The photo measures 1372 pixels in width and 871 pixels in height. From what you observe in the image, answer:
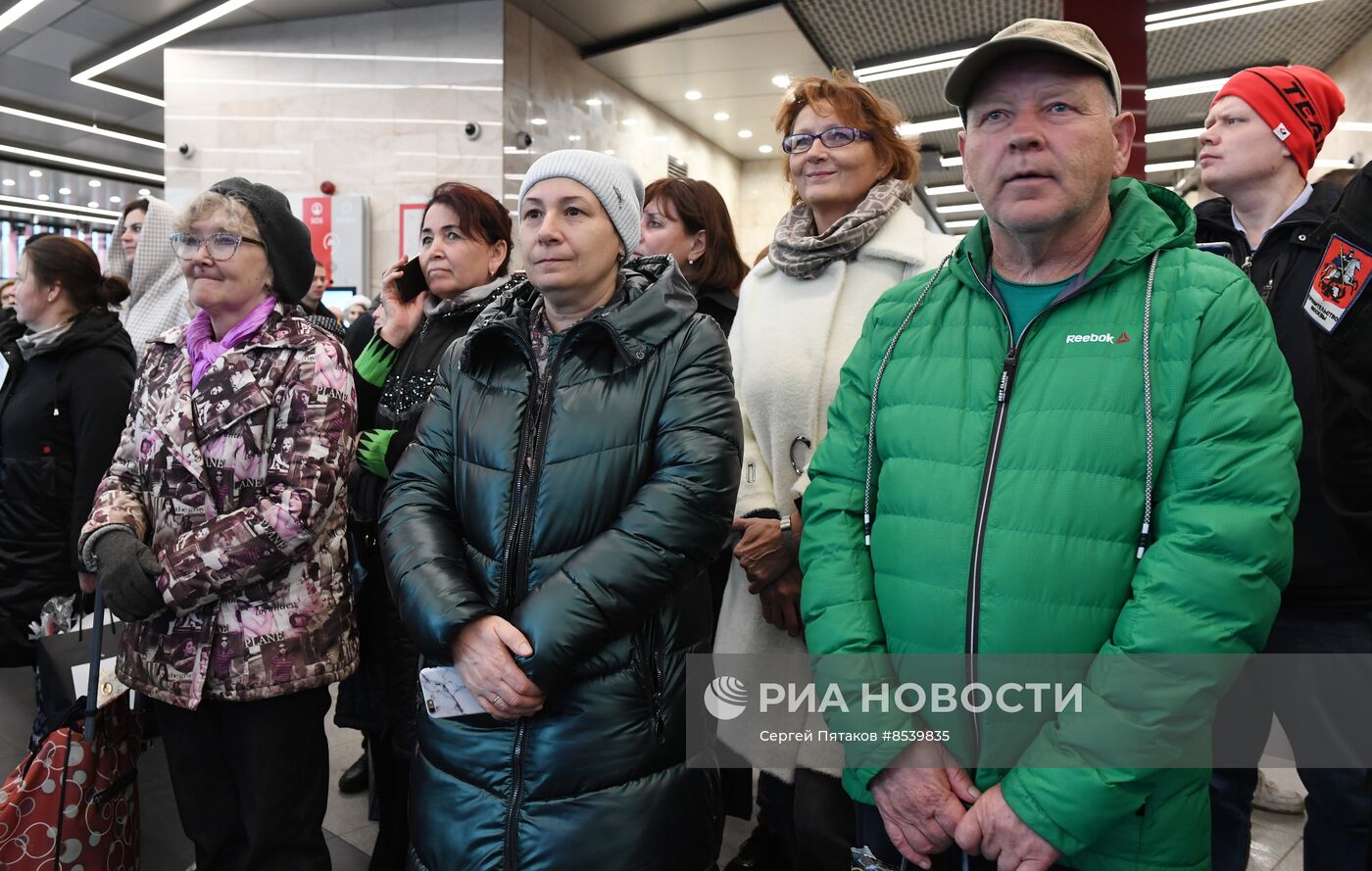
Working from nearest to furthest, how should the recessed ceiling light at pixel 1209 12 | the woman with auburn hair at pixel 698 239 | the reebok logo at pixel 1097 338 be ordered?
the reebok logo at pixel 1097 338 → the woman with auburn hair at pixel 698 239 → the recessed ceiling light at pixel 1209 12

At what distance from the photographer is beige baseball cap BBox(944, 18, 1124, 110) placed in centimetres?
125

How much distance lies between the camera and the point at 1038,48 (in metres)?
1.27

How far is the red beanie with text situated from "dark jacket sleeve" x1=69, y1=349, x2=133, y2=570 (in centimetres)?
319

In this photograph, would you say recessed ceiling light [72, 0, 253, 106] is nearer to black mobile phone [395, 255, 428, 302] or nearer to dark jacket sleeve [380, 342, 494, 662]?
black mobile phone [395, 255, 428, 302]

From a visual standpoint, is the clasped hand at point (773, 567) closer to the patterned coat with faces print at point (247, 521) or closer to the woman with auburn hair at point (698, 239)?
the patterned coat with faces print at point (247, 521)

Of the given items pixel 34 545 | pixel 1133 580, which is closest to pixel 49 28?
pixel 34 545

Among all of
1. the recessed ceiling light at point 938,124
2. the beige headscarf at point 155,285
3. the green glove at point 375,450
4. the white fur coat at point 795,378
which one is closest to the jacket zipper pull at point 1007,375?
the white fur coat at point 795,378

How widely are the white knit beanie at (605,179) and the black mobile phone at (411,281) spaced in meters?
0.78

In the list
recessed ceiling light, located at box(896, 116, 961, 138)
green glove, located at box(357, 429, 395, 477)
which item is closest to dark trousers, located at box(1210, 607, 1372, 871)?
green glove, located at box(357, 429, 395, 477)

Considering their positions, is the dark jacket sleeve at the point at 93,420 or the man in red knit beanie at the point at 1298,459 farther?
the dark jacket sleeve at the point at 93,420

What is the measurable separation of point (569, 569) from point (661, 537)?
160mm

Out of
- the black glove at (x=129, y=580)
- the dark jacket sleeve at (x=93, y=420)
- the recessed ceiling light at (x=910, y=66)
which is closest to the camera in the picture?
the black glove at (x=129, y=580)

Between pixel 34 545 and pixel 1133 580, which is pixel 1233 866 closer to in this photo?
pixel 1133 580

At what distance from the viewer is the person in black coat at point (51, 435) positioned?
2.66 metres
